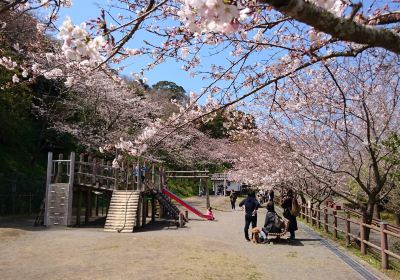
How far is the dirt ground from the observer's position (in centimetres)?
728

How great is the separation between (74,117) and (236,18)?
25916mm

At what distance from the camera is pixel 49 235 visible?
12.6m

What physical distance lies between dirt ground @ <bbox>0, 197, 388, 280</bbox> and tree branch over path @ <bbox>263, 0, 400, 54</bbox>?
5532 millimetres

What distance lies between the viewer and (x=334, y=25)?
2104 millimetres

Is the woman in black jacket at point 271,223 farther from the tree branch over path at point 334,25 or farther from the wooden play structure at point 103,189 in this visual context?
the tree branch over path at point 334,25

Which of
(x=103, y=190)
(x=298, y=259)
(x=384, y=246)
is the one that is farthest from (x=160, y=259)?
(x=103, y=190)

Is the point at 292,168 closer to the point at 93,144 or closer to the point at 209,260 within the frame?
the point at 209,260

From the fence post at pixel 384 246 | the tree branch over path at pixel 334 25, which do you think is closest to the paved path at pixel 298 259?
the fence post at pixel 384 246

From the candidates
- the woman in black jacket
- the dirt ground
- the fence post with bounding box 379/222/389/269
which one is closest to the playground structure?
the dirt ground

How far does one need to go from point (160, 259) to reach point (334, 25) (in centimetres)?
736

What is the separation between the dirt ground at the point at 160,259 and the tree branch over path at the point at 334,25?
18.1 feet

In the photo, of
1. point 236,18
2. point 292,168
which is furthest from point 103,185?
point 236,18

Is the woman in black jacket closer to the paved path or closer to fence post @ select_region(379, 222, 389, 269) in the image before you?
the paved path

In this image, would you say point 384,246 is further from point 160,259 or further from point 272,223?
point 160,259
